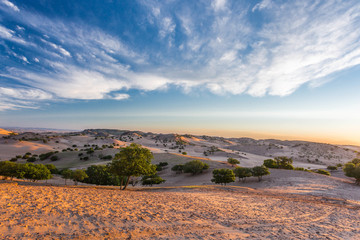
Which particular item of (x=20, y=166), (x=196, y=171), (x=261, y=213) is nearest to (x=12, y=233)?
(x=261, y=213)

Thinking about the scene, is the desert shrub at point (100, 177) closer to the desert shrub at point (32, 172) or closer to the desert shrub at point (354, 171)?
the desert shrub at point (32, 172)

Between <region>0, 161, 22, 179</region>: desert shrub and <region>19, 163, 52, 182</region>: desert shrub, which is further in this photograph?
<region>19, 163, 52, 182</region>: desert shrub

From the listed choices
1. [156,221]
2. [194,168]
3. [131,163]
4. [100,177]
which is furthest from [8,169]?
[194,168]

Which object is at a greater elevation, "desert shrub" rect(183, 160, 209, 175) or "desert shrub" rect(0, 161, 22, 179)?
"desert shrub" rect(0, 161, 22, 179)

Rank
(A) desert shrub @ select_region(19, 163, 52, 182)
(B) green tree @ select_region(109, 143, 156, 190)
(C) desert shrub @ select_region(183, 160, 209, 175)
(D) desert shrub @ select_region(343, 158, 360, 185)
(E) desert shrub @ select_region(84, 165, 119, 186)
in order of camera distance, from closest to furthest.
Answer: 1. (B) green tree @ select_region(109, 143, 156, 190)
2. (A) desert shrub @ select_region(19, 163, 52, 182)
3. (D) desert shrub @ select_region(343, 158, 360, 185)
4. (E) desert shrub @ select_region(84, 165, 119, 186)
5. (C) desert shrub @ select_region(183, 160, 209, 175)

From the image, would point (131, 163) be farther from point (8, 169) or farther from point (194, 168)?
point (194, 168)

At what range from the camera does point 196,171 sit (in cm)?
4444

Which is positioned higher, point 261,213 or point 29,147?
point 261,213

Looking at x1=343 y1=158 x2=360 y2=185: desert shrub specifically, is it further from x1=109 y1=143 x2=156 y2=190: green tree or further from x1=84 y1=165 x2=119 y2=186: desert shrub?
x1=84 y1=165 x2=119 y2=186: desert shrub

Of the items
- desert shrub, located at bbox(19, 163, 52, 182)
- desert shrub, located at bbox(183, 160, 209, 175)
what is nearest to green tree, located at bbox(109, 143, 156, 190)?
desert shrub, located at bbox(19, 163, 52, 182)

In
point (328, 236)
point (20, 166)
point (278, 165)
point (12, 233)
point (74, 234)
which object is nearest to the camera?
point (12, 233)

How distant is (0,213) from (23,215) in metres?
1.12

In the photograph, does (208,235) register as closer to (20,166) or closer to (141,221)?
(141,221)

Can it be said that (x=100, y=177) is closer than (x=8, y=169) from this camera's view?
No
